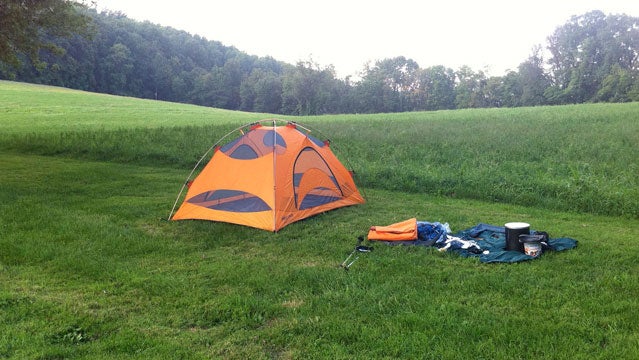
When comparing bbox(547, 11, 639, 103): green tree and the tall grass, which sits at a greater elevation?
bbox(547, 11, 639, 103): green tree

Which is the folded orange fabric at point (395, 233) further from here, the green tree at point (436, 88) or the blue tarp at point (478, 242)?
the green tree at point (436, 88)

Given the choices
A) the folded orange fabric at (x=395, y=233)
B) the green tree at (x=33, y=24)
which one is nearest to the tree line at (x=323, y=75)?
the green tree at (x=33, y=24)

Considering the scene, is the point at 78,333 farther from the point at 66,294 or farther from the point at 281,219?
the point at 281,219

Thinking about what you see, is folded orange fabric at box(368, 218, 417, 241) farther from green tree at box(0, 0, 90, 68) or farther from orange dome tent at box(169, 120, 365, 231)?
green tree at box(0, 0, 90, 68)

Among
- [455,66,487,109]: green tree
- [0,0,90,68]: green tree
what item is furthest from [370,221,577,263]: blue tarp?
[455,66,487,109]: green tree

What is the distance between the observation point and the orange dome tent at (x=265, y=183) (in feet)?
25.7

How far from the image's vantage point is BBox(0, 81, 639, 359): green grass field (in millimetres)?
3906

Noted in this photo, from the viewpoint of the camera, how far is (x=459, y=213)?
8.64 meters

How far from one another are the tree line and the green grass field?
4528cm

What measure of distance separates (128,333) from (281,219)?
3835 mm

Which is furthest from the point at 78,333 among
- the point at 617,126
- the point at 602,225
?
the point at 617,126

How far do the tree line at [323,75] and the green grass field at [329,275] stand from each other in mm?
45282

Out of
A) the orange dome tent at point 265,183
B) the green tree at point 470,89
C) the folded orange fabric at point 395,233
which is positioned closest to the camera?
the folded orange fabric at point 395,233

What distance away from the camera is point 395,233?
685 centimetres
